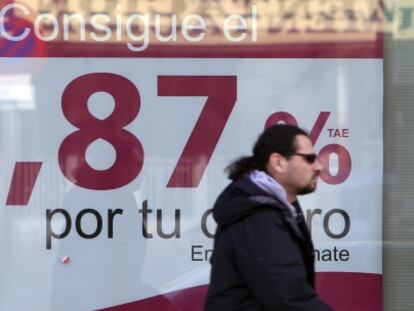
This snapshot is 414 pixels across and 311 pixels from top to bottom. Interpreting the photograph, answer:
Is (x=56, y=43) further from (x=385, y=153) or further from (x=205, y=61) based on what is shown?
(x=385, y=153)

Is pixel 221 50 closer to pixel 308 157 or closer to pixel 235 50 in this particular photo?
pixel 235 50

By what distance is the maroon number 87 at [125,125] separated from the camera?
353 cm

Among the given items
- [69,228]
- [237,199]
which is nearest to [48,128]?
[69,228]

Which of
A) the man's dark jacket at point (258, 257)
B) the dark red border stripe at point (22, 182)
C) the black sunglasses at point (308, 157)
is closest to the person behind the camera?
the man's dark jacket at point (258, 257)

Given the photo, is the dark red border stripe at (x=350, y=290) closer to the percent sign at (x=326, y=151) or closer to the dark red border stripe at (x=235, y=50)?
the percent sign at (x=326, y=151)

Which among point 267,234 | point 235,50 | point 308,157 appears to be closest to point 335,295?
point 235,50

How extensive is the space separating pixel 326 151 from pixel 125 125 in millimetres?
1038

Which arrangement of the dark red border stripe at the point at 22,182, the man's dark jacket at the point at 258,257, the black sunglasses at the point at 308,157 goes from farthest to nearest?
1. the dark red border stripe at the point at 22,182
2. the black sunglasses at the point at 308,157
3. the man's dark jacket at the point at 258,257

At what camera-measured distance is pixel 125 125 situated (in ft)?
11.6

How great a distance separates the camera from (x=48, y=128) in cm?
353

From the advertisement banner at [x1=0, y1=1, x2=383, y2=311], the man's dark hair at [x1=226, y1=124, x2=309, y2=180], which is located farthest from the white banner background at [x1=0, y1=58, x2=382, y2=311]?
the man's dark hair at [x1=226, y1=124, x2=309, y2=180]

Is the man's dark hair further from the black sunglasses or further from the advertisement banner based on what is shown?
the advertisement banner

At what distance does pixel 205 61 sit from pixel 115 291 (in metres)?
1.26

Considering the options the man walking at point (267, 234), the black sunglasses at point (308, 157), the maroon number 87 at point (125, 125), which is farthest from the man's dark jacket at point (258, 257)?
the maroon number 87 at point (125, 125)
